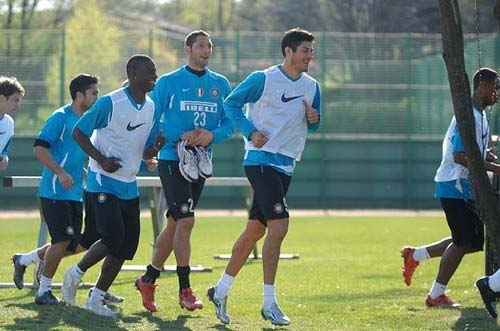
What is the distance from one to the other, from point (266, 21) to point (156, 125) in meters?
42.1

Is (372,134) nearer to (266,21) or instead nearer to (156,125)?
(156,125)

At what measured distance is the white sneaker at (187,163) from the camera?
10.2m

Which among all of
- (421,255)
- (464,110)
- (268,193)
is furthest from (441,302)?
(464,110)

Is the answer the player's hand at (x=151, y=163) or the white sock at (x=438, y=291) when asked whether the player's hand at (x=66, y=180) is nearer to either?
the player's hand at (x=151, y=163)

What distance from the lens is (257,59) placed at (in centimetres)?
2856

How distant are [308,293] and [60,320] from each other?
121 inches

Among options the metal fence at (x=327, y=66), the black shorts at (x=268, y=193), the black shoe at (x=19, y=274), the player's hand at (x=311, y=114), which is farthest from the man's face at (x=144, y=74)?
the metal fence at (x=327, y=66)

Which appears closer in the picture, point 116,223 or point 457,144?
point 116,223

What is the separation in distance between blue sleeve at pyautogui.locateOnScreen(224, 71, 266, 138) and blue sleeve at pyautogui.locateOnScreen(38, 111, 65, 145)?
168 centimetres

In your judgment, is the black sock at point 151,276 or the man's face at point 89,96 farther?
the man's face at point 89,96

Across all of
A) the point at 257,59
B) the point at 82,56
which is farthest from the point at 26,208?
the point at 257,59

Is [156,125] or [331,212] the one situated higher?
[156,125]

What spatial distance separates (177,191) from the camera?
10242mm

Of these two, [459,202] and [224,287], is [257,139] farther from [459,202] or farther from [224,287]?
[459,202]
